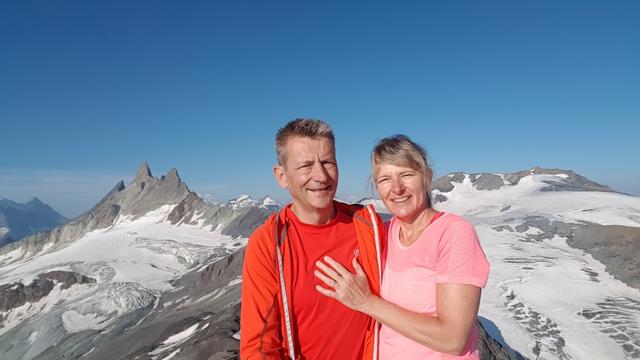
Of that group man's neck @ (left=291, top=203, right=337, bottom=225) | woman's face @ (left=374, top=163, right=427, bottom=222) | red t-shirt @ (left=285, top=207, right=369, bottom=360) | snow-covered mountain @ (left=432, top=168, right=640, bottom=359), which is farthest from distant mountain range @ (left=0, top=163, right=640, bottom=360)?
woman's face @ (left=374, top=163, right=427, bottom=222)

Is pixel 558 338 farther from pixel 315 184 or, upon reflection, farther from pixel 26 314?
pixel 26 314

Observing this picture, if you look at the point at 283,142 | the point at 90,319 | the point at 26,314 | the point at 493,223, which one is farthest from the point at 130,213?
the point at 283,142

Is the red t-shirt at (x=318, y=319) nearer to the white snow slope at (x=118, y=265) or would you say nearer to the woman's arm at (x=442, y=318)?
the woman's arm at (x=442, y=318)

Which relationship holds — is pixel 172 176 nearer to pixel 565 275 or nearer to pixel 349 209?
pixel 565 275

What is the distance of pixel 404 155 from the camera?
3.91 m

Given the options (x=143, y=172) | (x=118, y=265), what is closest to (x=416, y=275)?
(x=118, y=265)

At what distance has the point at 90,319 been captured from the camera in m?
63.8

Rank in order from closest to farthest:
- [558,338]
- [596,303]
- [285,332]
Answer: [285,332], [558,338], [596,303]

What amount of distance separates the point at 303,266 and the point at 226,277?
62.7 m

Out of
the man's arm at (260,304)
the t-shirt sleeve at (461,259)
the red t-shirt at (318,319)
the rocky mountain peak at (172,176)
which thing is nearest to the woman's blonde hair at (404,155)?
the t-shirt sleeve at (461,259)

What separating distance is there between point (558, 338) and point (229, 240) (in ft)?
311

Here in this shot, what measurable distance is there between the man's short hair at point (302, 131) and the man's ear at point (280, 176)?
0.14 metres

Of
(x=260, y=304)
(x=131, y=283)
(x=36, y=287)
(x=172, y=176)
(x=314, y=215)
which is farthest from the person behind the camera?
(x=172, y=176)

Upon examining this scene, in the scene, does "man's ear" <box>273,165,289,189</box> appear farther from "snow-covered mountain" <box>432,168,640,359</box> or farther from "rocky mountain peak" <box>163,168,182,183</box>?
"rocky mountain peak" <box>163,168,182,183</box>
